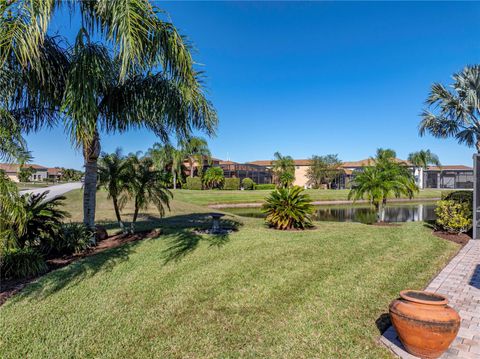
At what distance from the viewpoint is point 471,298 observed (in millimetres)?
4988

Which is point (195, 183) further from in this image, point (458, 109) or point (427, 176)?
point (427, 176)

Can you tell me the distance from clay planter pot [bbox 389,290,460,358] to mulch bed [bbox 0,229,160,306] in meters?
5.34

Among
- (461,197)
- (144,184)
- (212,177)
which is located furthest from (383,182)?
(212,177)

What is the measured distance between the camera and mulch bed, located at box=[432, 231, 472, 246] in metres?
9.40

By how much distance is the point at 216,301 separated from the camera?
187 inches

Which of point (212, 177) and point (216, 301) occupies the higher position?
point (212, 177)

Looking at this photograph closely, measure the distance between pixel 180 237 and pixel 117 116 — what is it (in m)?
3.64

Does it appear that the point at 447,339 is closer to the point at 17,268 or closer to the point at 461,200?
the point at 17,268

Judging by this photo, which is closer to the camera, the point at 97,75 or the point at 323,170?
the point at 97,75

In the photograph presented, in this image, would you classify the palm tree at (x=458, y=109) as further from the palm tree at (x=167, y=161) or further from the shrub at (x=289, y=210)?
the palm tree at (x=167, y=161)

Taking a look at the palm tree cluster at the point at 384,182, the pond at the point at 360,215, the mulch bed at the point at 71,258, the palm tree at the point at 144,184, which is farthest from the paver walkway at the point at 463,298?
the pond at the point at 360,215

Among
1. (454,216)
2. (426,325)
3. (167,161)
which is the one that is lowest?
(426,325)

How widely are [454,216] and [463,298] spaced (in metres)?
6.34

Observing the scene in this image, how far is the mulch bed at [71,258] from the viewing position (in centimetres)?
509
